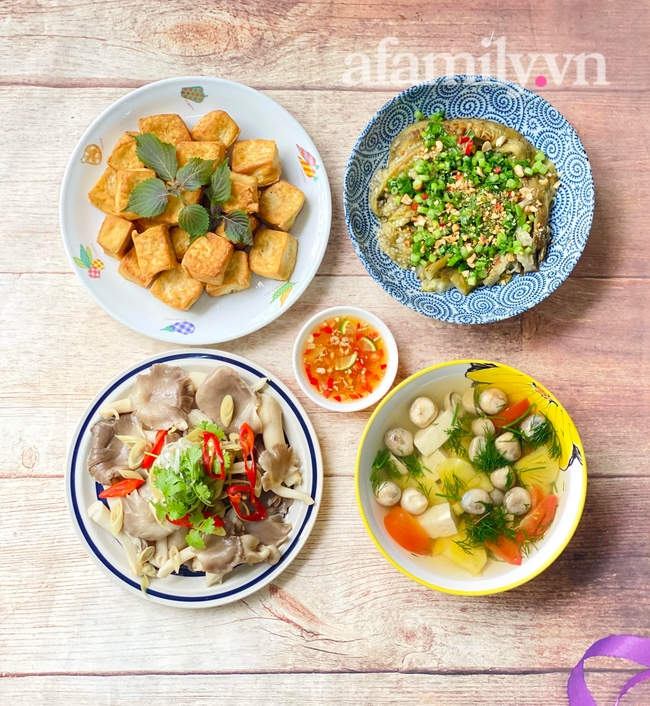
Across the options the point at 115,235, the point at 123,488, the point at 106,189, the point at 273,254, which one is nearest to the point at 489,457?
the point at 273,254

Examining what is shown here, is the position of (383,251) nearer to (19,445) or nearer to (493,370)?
(493,370)

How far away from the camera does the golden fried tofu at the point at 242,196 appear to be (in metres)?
1.96

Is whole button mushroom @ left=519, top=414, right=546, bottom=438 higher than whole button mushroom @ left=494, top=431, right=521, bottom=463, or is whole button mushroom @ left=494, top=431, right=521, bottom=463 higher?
whole button mushroom @ left=519, top=414, right=546, bottom=438

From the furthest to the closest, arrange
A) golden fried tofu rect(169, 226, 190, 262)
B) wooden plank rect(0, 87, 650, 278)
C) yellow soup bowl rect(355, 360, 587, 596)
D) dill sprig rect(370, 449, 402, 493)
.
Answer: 1. wooden plank rect(0, 87, 650, 278)
2. golden fried tofu rect(169, 226, 190, 262)
3. dill sprig rect(370, 449, 402, 493)
4. yellow soup bowl rect(355, 360, 587, 596)

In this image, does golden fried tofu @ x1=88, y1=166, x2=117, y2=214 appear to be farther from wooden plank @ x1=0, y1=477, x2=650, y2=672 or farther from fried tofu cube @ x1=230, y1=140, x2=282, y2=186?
wooden plank @ x1=0, y1=477, x2=650, y2=672

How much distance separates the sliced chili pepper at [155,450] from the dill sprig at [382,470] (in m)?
0.69

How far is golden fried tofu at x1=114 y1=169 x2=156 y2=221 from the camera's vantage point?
193cm

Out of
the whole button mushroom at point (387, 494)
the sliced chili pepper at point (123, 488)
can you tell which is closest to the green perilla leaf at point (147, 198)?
the sliced chili pepper at point (123, 488)

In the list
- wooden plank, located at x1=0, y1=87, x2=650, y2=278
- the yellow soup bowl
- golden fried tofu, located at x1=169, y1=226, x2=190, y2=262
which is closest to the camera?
the yellow soup bowl

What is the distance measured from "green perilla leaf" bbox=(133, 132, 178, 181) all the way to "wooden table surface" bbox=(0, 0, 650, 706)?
1.26 ft

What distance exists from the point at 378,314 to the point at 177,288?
0.70 meters

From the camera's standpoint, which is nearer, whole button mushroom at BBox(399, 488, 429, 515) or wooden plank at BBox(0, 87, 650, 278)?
whole button mushroom at BBox(399, 488, 429, 515)

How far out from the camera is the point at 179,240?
80.1 inches

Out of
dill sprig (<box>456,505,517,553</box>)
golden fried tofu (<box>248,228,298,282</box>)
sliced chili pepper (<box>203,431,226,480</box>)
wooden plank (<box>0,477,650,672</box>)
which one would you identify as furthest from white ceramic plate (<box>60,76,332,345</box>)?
dill sprig (<box>456,505,517,553</box>)
